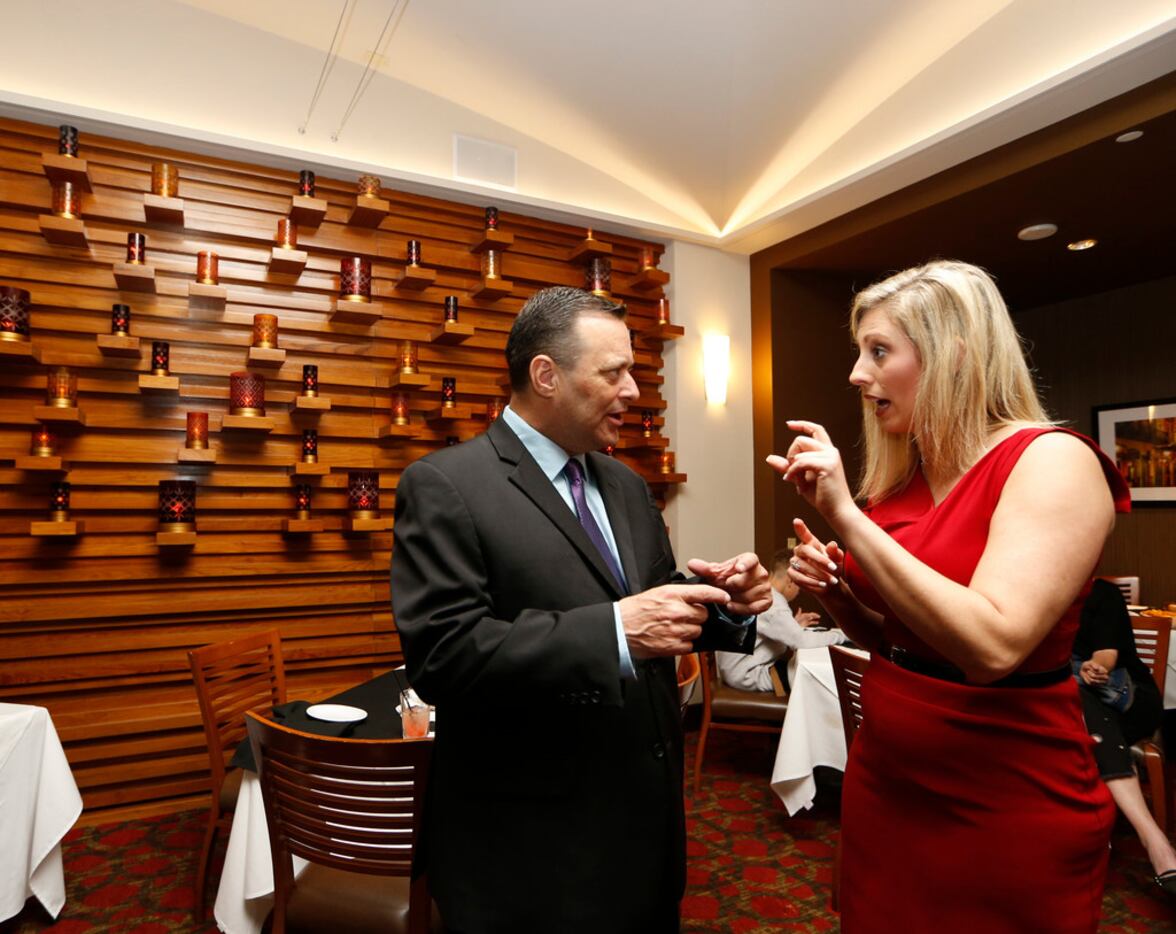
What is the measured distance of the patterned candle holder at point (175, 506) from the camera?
3.78 meters

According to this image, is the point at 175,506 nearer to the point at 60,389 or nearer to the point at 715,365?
the point at 60,389

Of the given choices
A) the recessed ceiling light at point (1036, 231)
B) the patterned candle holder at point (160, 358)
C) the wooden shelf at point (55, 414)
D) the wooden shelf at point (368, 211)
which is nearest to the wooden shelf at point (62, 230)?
the patterned candle holder at point (160, 358)

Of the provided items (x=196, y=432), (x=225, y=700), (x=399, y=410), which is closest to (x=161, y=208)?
(x=196, y=432)

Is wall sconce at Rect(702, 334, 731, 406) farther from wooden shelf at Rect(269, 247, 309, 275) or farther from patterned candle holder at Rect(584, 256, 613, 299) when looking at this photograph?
wooden shelf at Rect(269, 247, 309, 275)

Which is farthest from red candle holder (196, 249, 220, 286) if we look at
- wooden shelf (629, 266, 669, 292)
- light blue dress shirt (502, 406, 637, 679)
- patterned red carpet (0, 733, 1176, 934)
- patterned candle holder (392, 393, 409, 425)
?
light blue dress shirt (502, 406, 637, 679)

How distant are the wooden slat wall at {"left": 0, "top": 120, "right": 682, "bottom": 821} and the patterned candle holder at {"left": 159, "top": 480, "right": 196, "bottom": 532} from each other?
116 mm

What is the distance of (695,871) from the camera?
3.21 m

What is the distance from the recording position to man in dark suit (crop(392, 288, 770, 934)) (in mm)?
1223

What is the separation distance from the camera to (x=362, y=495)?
4188 millimetres

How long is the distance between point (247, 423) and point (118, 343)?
67 centimetres

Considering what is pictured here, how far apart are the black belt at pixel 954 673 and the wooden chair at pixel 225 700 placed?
225 cm

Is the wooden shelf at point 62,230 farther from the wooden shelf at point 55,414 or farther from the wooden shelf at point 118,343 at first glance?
the wooden shelf at point 55,414

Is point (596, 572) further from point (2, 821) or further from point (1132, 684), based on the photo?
point (1132, 684)

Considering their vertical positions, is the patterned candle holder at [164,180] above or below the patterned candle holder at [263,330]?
above
